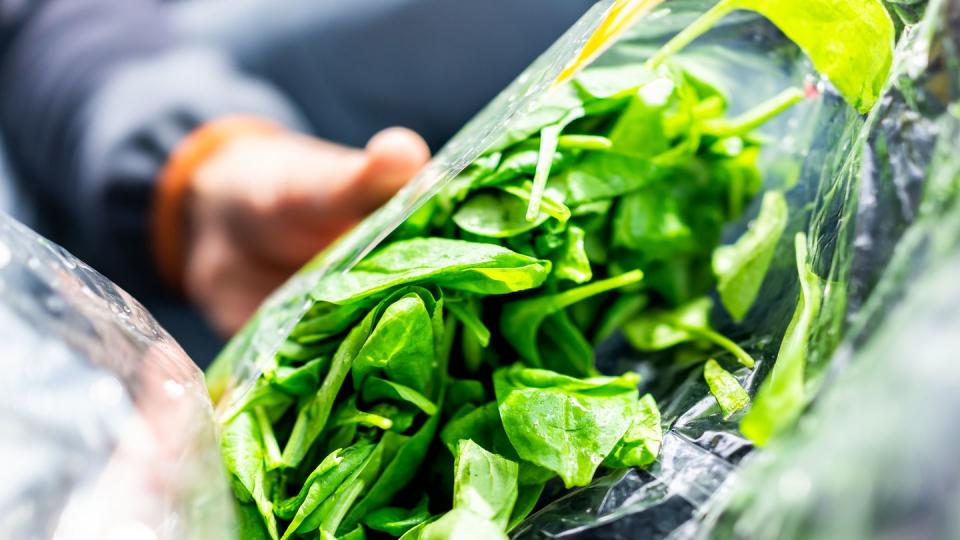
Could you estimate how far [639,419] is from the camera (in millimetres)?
223

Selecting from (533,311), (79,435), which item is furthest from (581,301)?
(79,435)

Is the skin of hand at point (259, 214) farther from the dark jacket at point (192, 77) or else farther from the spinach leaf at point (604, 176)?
the spinach leaf at point (604, 176)

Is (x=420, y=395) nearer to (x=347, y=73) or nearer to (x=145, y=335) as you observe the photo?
(x=145, y=335)

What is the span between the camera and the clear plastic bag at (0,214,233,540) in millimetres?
202

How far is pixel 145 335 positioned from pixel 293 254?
37 centimetres

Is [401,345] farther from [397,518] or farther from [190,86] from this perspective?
[190,86]

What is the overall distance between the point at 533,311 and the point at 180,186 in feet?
1.62

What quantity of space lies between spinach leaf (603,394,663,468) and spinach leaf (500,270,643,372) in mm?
40

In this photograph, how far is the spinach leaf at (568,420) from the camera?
8.1 inches

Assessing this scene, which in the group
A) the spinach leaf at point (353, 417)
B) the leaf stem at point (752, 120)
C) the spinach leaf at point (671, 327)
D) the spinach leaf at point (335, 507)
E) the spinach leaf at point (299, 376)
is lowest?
the spinach leaf at point (671, 327)

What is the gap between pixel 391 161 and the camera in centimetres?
41

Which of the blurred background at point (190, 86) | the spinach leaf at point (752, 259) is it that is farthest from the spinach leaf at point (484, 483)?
the blurred background at point (190, 86)

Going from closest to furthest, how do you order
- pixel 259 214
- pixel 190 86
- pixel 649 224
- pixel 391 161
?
1. pixel 649 224
2. pixel 391 161
3. pixel 259 214
4. pixel 190 86

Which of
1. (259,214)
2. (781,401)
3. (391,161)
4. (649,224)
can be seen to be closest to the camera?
(781,401)
